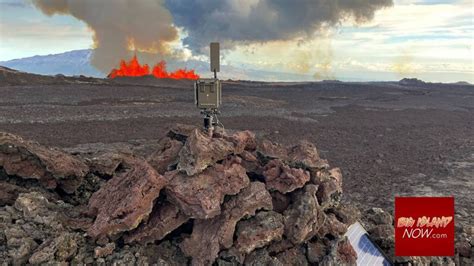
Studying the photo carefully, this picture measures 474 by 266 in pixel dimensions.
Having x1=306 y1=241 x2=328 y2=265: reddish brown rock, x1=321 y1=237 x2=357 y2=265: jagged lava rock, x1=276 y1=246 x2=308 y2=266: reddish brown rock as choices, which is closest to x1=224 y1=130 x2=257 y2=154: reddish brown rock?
x1=276 y1=246 x2=308 y2=266: reddish brown rock

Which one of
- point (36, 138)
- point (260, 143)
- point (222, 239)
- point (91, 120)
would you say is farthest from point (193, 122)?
point (222, 239)

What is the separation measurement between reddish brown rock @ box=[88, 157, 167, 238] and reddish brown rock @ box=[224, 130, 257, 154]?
260 cm

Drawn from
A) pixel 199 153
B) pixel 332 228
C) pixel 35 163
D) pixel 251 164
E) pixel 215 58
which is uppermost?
pixel 215 58

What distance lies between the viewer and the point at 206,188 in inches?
432

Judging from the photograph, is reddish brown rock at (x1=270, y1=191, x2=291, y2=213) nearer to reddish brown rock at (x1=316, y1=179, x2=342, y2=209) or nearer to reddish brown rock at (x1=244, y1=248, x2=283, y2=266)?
reddish brown rock at (x1=316, y1=179, x2=342, y2=209)

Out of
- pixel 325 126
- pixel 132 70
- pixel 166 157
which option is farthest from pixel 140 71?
pixel 166 157

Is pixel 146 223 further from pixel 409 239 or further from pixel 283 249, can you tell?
pixel 409 239

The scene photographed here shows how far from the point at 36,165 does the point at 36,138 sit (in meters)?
25.9

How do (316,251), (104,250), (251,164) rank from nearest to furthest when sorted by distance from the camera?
(104,250) → (316,251) → (251,164)

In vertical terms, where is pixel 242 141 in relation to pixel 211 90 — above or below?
below

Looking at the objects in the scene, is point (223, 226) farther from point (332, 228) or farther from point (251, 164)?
point (332, 228)

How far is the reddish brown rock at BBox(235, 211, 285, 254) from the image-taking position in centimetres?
1070

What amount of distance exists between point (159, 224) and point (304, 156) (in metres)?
5.02

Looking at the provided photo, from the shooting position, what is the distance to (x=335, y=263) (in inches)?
427
